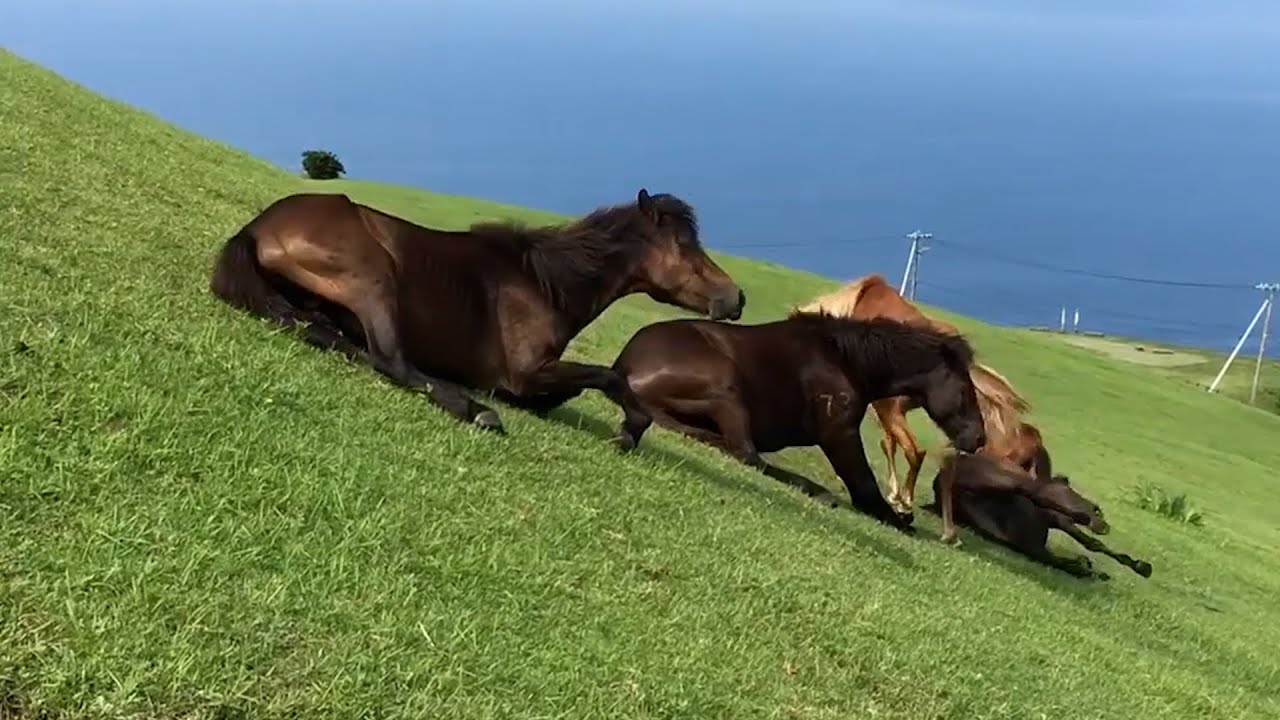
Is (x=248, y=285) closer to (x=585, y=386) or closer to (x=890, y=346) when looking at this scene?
(x=585, y=386)

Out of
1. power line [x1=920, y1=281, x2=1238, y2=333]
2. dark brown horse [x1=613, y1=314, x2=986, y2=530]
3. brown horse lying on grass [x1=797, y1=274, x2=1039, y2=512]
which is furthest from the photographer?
power line [x1=920, y1=281, x2=1238, y2=333]

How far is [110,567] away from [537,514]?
2.09 m

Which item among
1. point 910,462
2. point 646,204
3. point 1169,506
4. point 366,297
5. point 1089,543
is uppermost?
point 646,204

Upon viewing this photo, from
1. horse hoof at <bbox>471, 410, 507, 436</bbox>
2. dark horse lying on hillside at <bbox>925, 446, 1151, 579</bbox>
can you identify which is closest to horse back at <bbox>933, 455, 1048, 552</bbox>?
dark horse lying on hillside at <bbox>925, 446, 1151, 579</bbox>

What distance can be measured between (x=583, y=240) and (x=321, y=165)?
71.1 ft

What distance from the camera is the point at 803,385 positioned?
10094 mm

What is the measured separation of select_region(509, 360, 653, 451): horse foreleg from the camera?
7477mm

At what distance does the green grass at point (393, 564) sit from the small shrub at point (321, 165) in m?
18.8

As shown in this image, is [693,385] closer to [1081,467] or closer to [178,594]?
[178,594]

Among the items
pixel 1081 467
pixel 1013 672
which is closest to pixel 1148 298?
pixel 1081 467

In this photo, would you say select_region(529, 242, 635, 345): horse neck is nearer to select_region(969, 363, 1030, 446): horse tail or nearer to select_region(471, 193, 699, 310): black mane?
select_region(471, 193, 699, 310): black mane

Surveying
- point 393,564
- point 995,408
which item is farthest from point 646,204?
point 995,408

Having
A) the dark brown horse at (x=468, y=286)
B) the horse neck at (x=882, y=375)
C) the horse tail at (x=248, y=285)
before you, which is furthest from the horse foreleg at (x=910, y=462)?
the horse tail at (x=248, y=285)

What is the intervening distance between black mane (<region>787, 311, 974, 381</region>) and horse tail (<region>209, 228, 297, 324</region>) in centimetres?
468
